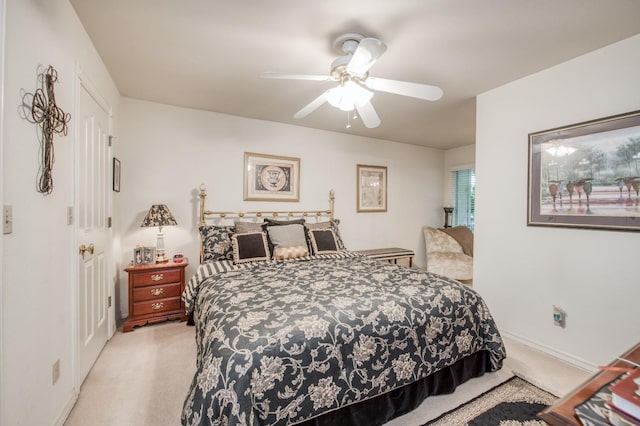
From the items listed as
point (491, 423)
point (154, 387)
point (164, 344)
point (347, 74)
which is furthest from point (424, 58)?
point (164, 344)

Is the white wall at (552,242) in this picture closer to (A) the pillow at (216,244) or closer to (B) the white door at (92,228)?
(A) the pillow at (216,244)

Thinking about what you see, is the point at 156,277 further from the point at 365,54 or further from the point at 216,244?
the point at 365,54

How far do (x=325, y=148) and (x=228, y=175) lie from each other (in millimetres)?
1539

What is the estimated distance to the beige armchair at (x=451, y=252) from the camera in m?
4.38

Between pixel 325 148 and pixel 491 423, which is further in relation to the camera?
pixel 325 148

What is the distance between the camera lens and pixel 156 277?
2.89 metres

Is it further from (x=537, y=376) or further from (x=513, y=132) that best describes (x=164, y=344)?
(x=513, y=132)

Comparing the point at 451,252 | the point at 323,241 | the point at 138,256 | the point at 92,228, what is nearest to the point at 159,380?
the point at 92,228

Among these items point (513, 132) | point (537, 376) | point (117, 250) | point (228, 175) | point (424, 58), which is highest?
point (424, 58)

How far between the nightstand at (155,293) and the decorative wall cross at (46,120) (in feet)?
5.18

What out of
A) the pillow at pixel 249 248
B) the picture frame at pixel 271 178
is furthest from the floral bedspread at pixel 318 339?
the picture frame at pixel 271 178

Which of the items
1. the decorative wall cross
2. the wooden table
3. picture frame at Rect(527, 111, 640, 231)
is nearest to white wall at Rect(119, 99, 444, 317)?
the decorative wall cross

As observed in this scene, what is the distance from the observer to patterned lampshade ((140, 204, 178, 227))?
115 inches

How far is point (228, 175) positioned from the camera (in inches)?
142
